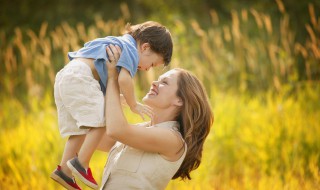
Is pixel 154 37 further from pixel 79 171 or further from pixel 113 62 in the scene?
pixel 79 171

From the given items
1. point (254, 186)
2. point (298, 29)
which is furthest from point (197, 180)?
point (298, 29)

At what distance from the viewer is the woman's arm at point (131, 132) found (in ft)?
9.97

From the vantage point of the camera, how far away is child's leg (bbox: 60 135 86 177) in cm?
317

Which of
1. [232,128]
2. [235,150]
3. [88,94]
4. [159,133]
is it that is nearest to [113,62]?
[88,94]

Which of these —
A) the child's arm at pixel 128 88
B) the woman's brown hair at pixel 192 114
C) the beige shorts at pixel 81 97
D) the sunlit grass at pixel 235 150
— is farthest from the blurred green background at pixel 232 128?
the beige shorts at pixel 81 97

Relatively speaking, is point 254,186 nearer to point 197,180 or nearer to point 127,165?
point 197,180

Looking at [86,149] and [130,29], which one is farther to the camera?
[130,29]

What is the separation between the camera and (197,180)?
4492 millimetres

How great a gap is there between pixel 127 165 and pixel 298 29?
682cm

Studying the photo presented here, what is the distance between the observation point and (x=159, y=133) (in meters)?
3.18

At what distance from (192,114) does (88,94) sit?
62cm

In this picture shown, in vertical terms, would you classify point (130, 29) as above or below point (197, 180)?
above

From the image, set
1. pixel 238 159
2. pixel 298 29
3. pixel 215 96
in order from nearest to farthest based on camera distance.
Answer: pixel 238 159
pixel 215 96
pixel 298 29

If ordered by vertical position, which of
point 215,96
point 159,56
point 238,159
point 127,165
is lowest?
point 238,159
